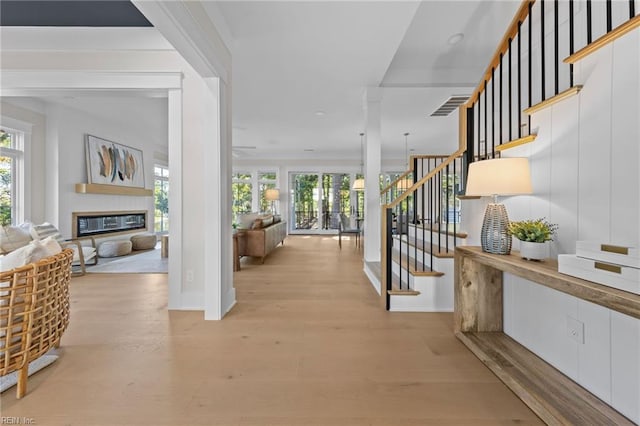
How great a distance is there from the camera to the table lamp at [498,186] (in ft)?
5.87

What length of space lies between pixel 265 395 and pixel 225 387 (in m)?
0.25

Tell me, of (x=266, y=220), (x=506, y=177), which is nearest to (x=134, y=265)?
(x=266, y=220)

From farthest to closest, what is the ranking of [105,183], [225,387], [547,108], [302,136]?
[302,136], [105,183], [547,108], [225,387]

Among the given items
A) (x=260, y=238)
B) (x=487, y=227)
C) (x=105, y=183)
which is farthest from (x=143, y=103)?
(x=487, y=227)

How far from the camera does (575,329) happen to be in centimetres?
161

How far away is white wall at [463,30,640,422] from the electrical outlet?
0.08 ft

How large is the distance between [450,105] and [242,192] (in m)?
7.06

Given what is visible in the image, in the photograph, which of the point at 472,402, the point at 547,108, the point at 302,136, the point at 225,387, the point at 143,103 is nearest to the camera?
the point at 472,402

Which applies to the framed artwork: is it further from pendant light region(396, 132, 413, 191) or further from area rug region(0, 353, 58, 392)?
pendant light region(396, 132, 413, 191)

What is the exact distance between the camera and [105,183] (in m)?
5.88

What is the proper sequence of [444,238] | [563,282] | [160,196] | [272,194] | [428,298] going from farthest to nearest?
[272,194] → [160,196] → [444,238] → [428,298] → [563,282]

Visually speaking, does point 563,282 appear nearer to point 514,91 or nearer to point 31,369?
point 514,91

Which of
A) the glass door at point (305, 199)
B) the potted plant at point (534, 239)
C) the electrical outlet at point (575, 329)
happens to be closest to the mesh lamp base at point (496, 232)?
the potted plant at point (534, 239)

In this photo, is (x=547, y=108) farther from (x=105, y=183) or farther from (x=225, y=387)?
(x=105, y=183)
